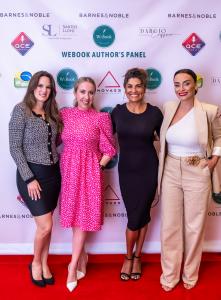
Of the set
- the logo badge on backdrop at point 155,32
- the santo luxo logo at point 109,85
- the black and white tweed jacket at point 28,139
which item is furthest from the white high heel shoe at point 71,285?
the logo badge on backdrop at point 155,32

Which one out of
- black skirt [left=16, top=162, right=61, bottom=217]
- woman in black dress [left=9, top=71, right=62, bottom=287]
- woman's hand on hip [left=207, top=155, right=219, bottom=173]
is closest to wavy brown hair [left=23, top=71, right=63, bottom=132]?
woman in black dress [left=9, top=71, right=62, bottom=287]

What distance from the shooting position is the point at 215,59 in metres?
2.80

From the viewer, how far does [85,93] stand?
2.45 metres

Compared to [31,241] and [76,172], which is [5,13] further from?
[31,241]

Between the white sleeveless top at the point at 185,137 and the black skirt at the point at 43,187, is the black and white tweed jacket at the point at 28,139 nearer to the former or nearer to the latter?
the black skirt at the point at 43,187

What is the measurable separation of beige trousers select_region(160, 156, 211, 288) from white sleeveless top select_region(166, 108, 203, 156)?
7 centimetres

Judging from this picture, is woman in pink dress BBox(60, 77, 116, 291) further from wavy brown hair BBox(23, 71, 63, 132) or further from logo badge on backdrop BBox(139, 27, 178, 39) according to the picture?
logo badge on backdrop BBox(139, 27, 178, 39)

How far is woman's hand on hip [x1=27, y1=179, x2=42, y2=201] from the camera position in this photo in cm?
236

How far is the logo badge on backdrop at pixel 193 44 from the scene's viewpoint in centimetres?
276

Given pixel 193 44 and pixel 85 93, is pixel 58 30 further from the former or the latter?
pixel 193 44

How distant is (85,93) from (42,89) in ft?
0.99

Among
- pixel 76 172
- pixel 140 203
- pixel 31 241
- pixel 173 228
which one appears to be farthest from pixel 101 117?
pixel 31 241

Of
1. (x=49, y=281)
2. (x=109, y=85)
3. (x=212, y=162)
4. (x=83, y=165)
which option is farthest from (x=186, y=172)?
(x=49, y=281)

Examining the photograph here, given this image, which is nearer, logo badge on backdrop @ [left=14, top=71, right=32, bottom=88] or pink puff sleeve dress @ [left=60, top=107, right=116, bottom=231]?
pink puff sleeve dress @ [left=60, top=107, right=116, bottom=231]
